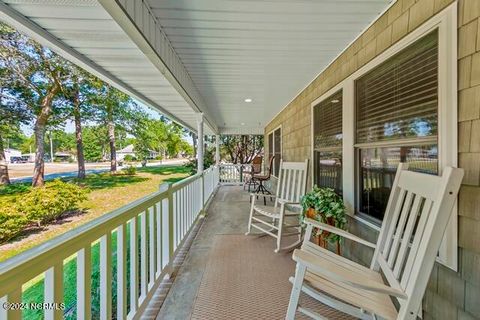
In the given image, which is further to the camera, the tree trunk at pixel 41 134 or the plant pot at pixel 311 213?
the tree trunk at pixel 41 134

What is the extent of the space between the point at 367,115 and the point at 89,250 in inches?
92.0

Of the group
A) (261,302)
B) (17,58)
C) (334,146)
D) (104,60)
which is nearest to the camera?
(261,302)

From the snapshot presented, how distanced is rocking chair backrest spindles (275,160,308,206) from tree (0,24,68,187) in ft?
19.5

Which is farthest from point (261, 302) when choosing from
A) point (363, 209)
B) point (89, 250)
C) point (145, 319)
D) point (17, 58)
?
point (17, 58)

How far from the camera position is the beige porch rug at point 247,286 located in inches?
74.2

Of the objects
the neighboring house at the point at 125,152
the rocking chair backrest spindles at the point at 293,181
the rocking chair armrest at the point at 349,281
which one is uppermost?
the neighboring house at the point at 125,152

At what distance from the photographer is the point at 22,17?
1472 millimetres

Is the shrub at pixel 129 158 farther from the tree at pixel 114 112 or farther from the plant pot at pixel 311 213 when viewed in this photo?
the plant pot at pixel 311 213

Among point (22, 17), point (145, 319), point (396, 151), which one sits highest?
point (22, 17)

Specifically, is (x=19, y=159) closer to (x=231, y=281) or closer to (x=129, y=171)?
(x=231, y=281)

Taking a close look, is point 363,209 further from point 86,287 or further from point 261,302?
point 86,287

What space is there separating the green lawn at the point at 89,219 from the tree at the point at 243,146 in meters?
3.88

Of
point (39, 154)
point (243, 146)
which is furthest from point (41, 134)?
point (243, 146)

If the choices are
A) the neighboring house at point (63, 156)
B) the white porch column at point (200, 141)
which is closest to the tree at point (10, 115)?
the neighboring house at point (63, 156)
